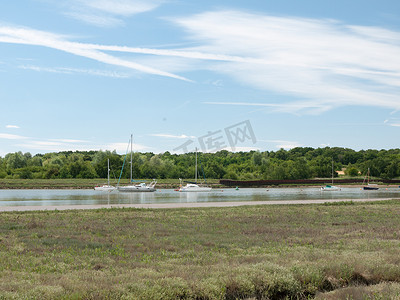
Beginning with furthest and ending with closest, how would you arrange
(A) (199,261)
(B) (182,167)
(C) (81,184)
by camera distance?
(B) (182,167), (C) (81,184), (A) (199,261)

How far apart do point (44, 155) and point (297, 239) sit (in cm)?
17341

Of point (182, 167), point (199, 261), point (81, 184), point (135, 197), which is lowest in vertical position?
point (135, 197)

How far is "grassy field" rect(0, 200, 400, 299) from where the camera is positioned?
8.91 m

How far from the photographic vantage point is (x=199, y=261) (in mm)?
11703

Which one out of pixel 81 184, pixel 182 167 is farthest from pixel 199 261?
pixel 182 167

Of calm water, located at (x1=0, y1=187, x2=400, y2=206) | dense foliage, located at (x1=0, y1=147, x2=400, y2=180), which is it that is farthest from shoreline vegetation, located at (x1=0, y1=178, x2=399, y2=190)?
calm water, located at (x1=0, y1=187, x2=400, y2=206)

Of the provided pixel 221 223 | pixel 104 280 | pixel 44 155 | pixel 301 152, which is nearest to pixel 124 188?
pixel 221 223

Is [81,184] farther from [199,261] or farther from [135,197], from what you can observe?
[199,261]

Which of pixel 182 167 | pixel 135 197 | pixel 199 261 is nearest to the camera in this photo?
pixel 199 261

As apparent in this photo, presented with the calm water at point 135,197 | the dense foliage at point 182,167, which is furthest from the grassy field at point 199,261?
the dense foliage at point 182,167

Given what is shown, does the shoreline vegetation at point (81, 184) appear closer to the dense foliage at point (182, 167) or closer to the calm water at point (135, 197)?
the dense foliage at point (182, 167)

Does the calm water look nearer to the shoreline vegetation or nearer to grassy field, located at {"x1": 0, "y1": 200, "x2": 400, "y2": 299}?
the shoreline vegetation

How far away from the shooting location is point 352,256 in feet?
38.5

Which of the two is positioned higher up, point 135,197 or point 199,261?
point 199,261
